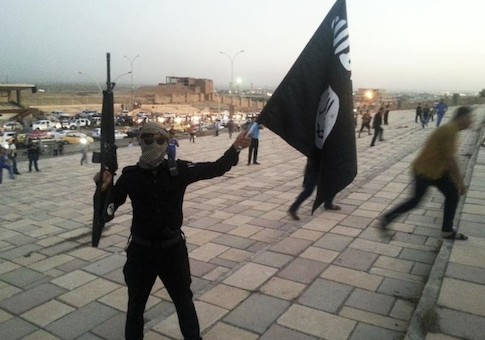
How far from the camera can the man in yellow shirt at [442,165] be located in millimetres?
4164

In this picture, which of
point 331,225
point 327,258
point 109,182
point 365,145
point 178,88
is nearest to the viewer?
point 109,182

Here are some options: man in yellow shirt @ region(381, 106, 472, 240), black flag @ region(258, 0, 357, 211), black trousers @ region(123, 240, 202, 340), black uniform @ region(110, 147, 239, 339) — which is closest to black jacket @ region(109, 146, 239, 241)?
black uniform @ region(110, 147, 239, 339)

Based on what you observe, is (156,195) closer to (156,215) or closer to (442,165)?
(156,215)

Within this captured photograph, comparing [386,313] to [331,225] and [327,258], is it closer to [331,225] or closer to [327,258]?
[327,258]

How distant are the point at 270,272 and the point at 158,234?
2.14 m

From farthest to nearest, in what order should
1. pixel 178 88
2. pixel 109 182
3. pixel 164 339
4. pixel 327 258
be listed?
pixel 178 88, pixel 327 258, pixel 164 339, pixel 109 182

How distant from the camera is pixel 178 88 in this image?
11662 centimetres

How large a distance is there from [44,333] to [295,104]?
117 inches

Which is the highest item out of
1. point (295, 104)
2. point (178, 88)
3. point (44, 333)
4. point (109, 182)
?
point (178, 88)

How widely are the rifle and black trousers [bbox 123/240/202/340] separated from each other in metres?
0.37

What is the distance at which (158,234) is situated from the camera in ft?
7.67

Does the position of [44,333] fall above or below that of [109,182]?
below

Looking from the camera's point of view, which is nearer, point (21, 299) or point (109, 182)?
point (109, 182)

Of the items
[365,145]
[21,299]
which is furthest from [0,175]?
[365,145]
